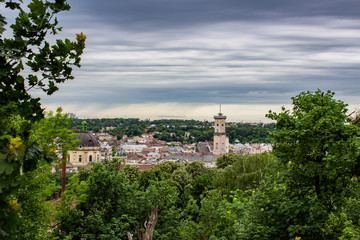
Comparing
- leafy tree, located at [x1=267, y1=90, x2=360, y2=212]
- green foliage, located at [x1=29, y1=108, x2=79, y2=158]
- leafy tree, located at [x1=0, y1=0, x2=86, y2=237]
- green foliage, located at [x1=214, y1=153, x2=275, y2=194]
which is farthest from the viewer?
green foliage, located at [x1=214, y1=153, x2=275, y2=194]

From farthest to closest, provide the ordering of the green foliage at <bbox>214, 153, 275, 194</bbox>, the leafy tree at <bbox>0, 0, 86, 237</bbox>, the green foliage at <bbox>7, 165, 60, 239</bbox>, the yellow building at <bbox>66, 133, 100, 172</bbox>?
the yellow building at <bbox>66, 133, 100, 172</bbox>
the green foliage at <bbox>214, 153, 275, 194</bbox>
the green foliage at <bbox>7, 165, 60, 239</bbox>
the leafy tree at <bbox>0, 0, 86, 237</bbox>

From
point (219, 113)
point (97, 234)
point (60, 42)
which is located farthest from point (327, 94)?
point (219, 113)

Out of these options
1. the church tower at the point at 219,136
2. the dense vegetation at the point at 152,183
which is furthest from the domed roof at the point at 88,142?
the dense vegetation at the point at 152,183

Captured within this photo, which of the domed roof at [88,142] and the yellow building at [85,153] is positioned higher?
the domed roof at [88,142]

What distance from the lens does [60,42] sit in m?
4.06

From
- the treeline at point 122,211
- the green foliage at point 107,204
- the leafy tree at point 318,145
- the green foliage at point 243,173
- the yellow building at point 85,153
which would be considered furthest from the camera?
the yellow building at point 85,153

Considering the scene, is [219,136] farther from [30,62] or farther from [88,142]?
[30,62]

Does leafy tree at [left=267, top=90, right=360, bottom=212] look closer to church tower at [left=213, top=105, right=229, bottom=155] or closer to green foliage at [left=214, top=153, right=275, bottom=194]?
green foliage at [left=214, top=153, right=275, bottom=194]

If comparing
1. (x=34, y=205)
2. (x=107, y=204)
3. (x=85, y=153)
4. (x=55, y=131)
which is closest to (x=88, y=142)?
(x=85, y=153)

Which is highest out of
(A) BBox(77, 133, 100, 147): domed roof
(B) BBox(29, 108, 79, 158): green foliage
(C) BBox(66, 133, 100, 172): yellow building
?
(B) BBox(29, 108, 79, 158): green foliage

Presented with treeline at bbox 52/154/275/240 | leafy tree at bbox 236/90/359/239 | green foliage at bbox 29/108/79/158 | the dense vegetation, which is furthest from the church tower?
leafy tree at bbox 236/90/359/239

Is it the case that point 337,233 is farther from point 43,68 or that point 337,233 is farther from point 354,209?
point 43,68

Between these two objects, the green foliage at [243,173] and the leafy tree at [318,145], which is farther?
the green foliage at [243,173]

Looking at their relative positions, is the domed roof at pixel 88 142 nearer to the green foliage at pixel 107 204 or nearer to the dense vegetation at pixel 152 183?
the dense vegetation at pixel 152 183
